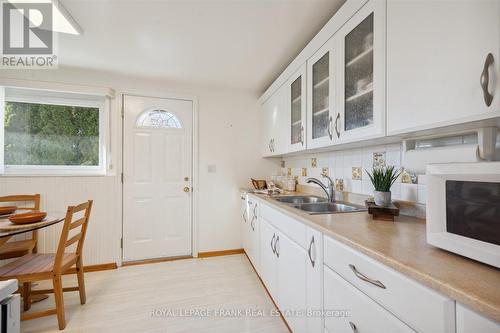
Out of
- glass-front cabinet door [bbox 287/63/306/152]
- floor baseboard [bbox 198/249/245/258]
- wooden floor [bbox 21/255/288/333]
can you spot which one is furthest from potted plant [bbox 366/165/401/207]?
floor baseboard [bbox 198/249/245/258]

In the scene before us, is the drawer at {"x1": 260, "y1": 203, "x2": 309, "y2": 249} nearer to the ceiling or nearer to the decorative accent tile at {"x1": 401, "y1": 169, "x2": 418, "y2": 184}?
the decorative accent tile at {"x1": 401, "y1": 169, "x2": 418, "y2": 184}

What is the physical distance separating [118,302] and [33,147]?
2037 millimetres

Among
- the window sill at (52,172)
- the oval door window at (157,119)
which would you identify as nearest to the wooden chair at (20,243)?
the window sill at (52,172)

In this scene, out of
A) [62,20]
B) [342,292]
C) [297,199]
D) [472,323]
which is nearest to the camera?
[472,323]

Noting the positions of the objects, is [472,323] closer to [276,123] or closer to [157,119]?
[276,123]

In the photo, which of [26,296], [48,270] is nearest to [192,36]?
[48,270]

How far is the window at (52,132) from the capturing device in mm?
2340

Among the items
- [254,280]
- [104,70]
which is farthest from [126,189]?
[254,280]

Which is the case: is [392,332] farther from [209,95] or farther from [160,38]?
[209,95]

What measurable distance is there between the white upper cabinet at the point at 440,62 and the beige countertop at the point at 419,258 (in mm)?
457

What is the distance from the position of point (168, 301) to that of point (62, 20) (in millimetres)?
2435

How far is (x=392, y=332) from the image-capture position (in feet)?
2.10

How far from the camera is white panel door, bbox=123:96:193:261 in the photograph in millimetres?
2641

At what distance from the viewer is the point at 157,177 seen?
9.00 feet
